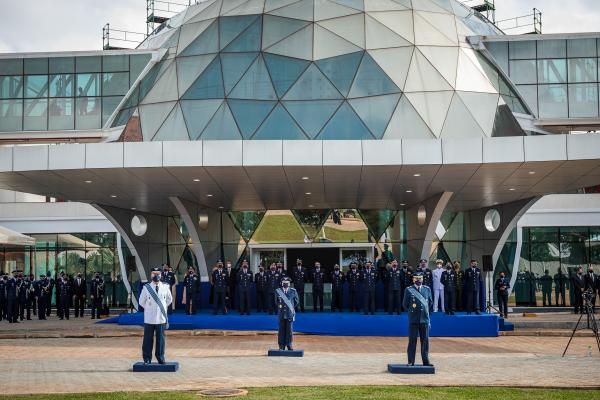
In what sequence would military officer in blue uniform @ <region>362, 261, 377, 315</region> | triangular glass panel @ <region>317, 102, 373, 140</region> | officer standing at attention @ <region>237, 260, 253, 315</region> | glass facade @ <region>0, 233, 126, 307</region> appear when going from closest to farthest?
triangular glass panel @ <region>317, 102, 373, 140</region>
military officer in blue uniform @ <region>362, 261, 377, 315</region>
officer standing at attention @ <region>237, 260, 253, 315</region>
glass facade @ <region>0, 233, 126, 307</region>

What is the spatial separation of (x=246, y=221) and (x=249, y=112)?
8.73 m

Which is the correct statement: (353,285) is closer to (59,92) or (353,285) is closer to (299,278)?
(299,278)

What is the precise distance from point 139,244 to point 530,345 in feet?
60.1

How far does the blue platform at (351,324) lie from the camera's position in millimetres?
23922

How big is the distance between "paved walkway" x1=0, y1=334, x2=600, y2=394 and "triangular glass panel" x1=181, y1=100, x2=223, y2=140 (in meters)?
6.86

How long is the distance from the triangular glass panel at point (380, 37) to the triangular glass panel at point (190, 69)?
211 inches

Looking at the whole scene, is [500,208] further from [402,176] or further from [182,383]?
[182,383]

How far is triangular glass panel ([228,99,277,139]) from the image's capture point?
26.0m

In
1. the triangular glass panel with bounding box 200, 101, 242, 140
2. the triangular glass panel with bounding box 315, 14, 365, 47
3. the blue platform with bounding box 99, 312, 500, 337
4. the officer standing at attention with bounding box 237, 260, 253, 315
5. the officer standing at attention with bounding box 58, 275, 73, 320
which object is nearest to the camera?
the blue platform with bounding box 99, 312, 500, 337

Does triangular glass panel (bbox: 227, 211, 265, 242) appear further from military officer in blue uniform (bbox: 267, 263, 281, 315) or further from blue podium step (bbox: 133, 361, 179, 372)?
blue podium step (bbox: 133, 361, 179, 372)

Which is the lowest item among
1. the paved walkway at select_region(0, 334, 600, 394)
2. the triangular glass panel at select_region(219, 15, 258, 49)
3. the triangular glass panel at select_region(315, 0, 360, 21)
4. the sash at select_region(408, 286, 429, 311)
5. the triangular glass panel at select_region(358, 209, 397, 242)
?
the paved walkway at select_region(0, 334, 600, 394)

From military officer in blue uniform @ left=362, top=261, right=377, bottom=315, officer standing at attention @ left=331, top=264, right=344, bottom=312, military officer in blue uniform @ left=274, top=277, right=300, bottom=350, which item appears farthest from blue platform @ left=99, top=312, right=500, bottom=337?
military officer in blue uniform @ left=274, top=277, right=300, bottom=350

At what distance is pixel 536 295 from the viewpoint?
3909 centimetres

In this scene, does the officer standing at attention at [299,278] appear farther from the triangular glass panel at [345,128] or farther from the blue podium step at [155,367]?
the blue podium step at [155,367]
